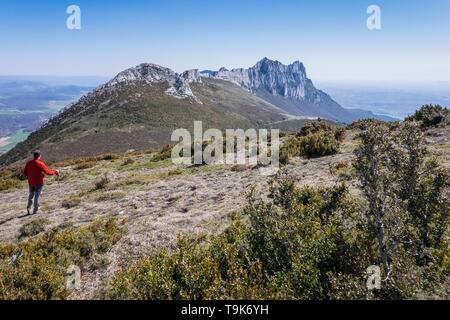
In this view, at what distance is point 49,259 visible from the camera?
8711 mm

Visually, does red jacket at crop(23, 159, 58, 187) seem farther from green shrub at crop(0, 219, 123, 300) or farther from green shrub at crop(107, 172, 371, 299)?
green shrub at crop(107, 172, 371, 299)

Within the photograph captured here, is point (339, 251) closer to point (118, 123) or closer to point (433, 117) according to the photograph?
point (433, 117)

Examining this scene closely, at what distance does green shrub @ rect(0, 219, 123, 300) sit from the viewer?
285 inches

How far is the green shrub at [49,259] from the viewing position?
23.7ft

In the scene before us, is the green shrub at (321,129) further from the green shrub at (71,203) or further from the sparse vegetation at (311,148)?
the green shrub at (71,203)

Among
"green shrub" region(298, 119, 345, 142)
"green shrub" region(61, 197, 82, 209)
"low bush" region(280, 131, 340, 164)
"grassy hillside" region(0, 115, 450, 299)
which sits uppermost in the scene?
"green shrub" region(298, 119, 345, 142)

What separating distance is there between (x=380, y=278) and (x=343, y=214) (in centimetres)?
278

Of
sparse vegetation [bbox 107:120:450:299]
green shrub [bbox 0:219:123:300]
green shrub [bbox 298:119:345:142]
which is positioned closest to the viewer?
sparse vegetation [bbox 107:120:450:299]

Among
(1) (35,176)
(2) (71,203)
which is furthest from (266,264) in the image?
(1) (35,176)

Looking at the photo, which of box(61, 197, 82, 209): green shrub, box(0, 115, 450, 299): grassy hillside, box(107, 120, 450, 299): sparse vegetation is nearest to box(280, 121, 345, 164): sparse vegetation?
box(0, 115, 450, 299): grassy hillside

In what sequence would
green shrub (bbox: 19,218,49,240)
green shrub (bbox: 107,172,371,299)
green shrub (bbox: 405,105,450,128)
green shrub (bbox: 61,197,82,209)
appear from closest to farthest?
green shrub (bbox: 107,172,371,299) < green shrub (bbox: 19,218,49,240) < green shrub (bbox: 61,197,82,209) < green shrub (bbox: 405,105,450,128)

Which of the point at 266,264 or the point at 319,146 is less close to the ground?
the point at 319,146

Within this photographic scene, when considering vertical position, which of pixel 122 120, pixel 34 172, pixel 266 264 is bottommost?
pixel 266 264
